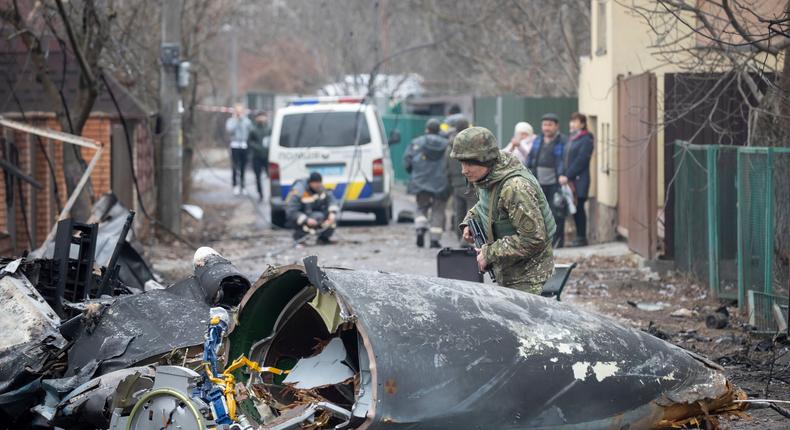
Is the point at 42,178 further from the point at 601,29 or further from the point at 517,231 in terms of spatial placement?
the point at 517,231

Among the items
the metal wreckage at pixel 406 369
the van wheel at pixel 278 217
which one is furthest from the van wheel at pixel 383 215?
the metal wreckage at pixel 406 369

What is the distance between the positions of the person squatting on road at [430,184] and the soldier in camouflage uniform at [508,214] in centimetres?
935

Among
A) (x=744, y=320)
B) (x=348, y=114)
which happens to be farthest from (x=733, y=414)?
(x=348, y=114)

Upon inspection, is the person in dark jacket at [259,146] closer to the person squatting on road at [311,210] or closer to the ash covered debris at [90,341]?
the person squatting on road at [311,210]

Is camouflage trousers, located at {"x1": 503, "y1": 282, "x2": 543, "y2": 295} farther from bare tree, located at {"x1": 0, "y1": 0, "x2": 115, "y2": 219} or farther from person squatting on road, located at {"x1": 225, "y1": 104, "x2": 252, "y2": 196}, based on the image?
person squatting on road, located at {"x1": 225, "y1": 104, "x2": 252, "y2": 196}

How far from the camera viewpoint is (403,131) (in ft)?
98.8

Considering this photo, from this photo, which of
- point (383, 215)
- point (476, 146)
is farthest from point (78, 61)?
point (383, 215)

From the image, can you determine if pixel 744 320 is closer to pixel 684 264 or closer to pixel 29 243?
pixel 684 264

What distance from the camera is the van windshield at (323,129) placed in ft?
64.8

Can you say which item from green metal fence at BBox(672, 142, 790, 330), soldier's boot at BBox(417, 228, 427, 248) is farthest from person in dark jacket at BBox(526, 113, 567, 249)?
green metal fence at BBox(672, 142, 790, 330)

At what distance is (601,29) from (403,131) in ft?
38.8

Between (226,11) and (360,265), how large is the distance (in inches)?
382

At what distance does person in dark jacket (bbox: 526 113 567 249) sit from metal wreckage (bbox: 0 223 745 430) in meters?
9.34

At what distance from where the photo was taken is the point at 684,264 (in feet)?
41.2
